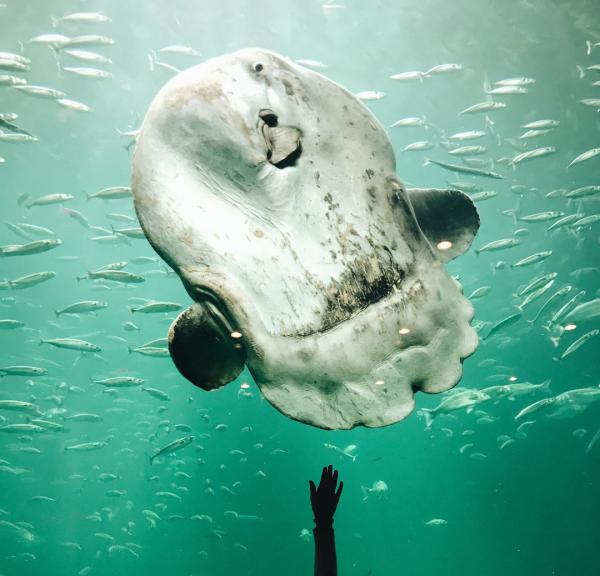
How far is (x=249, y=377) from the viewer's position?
22.4 m

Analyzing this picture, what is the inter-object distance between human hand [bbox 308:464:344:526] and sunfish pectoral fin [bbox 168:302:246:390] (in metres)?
0.70

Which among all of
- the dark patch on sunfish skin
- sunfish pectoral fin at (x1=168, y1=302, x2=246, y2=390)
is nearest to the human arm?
sunfish pectoral fin at (x1=168, y1=302, x2=246, y2=390)

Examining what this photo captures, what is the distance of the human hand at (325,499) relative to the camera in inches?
80.0

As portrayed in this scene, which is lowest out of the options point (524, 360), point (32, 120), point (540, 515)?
point (540, 515)

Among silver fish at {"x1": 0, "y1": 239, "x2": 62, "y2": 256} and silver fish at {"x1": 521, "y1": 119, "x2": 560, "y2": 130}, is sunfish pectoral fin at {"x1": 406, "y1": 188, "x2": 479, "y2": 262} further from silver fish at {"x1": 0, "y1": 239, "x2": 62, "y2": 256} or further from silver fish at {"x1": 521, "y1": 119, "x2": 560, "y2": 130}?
silver fish at {"x1": 521, "y1": 119, "x2": 560, "y2": 130}

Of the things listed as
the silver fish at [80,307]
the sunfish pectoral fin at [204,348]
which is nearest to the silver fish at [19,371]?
the silver fish at [80,307]

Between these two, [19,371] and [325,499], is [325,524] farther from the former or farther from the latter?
[19,371]

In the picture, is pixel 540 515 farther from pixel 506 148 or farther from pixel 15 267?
pixel 15 267

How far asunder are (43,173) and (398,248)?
79.0ft

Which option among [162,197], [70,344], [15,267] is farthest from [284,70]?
[15,267]

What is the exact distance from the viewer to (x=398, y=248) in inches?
63.2

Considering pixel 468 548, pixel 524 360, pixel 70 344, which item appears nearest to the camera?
pixel 70 344

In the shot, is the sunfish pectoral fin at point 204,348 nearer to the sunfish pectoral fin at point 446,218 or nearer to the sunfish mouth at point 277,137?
the sunfish mouth at point 277,137

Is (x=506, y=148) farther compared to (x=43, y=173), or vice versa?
(x=43, y=173)
